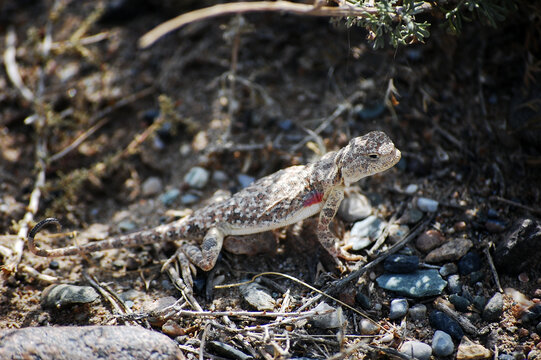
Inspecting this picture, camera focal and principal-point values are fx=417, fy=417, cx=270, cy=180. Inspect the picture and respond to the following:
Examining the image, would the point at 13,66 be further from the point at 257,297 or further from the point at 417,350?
the point at 417,350

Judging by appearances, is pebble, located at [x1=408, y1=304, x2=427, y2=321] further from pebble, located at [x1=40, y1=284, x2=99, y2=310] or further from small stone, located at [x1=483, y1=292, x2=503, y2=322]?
pebble, located at [x1=40, y1=284, x2=99, y2=310]

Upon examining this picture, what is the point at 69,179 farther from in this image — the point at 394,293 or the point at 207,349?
the point at 394,293

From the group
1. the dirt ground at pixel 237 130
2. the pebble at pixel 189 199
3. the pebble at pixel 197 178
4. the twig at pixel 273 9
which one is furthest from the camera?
the pebble at pixel 197 178

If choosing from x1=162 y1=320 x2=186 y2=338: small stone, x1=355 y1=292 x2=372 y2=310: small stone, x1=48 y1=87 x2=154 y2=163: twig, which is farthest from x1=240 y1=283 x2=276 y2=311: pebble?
x1=48 y1=87 x2=154 y2=163: twig

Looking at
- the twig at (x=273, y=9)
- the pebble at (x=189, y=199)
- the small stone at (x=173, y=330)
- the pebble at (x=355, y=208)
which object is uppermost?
the twig at (x=273, y=9)

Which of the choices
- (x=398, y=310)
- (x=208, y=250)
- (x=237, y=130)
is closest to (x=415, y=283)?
(x=398, y=310)

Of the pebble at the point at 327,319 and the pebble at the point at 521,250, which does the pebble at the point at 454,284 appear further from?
the pebble at the point at 327,319

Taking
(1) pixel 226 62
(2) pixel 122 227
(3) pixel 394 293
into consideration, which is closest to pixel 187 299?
(2) pixel 122 227

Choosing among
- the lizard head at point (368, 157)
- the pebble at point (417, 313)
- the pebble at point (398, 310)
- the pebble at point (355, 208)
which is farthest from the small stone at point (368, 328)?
the lizard head at point (368, 157)
